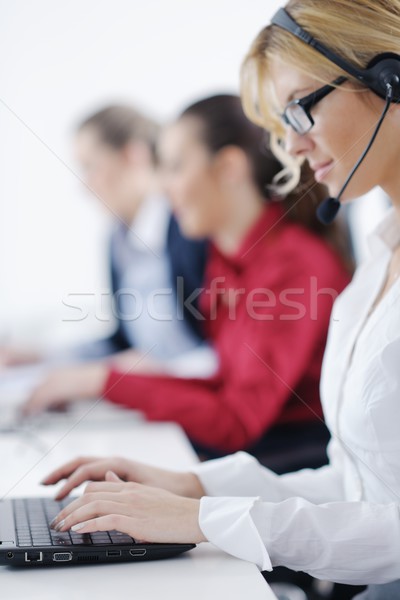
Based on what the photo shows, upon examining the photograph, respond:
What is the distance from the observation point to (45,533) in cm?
84

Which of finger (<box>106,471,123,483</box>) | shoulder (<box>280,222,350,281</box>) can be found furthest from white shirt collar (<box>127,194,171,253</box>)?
finger (<box>106,471,123,483</box>)

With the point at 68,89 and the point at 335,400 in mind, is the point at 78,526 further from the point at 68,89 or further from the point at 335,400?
the point at 68,89

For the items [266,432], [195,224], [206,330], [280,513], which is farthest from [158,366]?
[280,513]

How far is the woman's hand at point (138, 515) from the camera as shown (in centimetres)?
81

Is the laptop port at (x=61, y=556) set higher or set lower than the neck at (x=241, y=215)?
higher

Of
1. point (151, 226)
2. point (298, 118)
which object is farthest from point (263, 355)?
point (151, 226)

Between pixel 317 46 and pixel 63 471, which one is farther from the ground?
pixel 317 46

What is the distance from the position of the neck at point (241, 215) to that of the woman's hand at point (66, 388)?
497 millimetres

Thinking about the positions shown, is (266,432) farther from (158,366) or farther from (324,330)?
(158,366)

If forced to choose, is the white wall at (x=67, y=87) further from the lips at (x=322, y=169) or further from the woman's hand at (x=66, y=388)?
the lips at (x=322, y=169)

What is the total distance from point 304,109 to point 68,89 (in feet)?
6.99

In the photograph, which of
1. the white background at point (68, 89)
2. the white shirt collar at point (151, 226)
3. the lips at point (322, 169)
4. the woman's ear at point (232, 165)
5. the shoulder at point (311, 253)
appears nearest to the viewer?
the lips at point (322, 169)

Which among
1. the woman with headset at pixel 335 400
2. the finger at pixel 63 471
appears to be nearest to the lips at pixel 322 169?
the woman with headset at pixel 335 400

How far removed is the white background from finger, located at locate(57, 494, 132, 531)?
2.06 m
